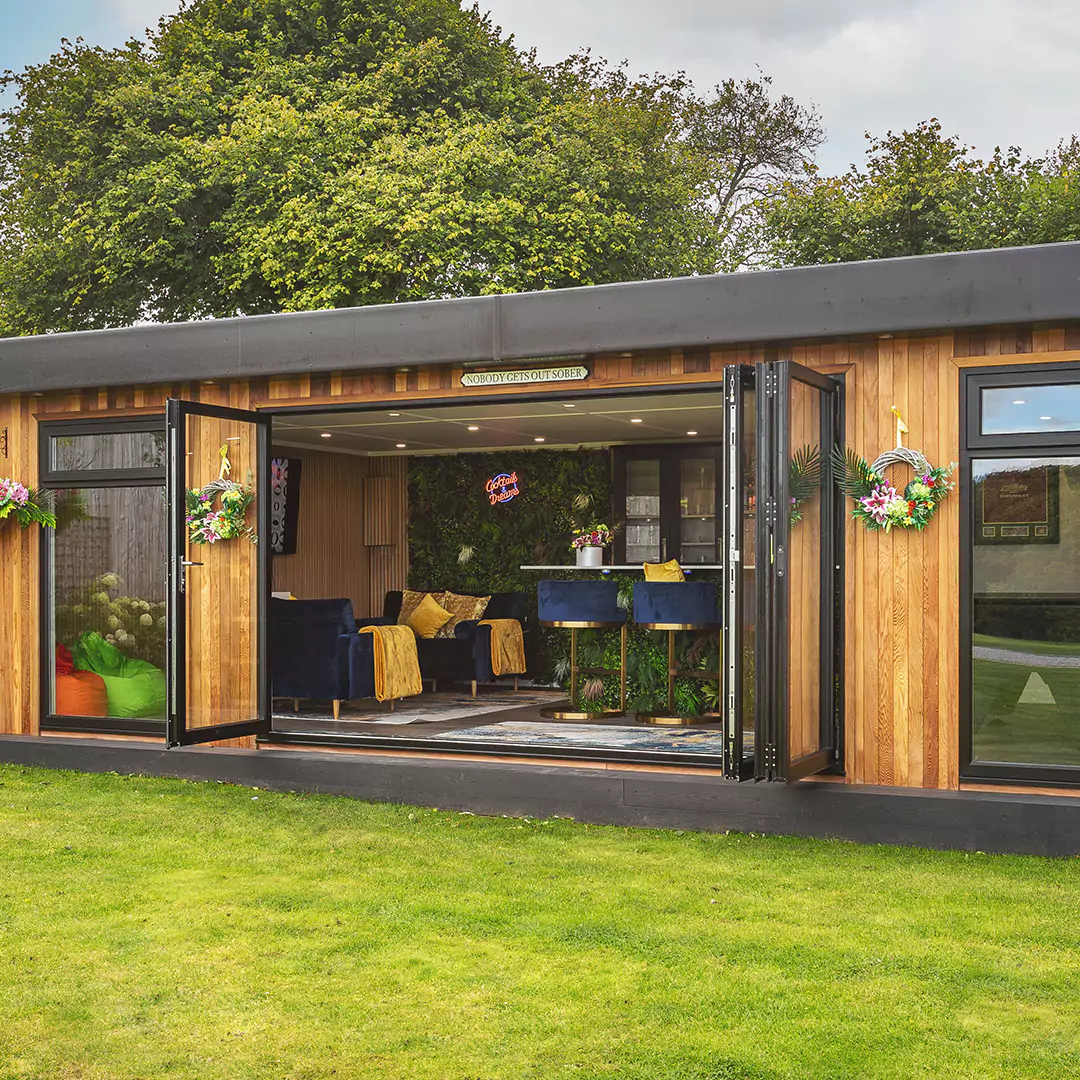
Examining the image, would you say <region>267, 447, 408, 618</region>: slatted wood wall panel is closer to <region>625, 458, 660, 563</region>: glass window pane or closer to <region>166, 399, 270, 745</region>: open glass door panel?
<region>625, 458, 660, 563</region>: glass window pane

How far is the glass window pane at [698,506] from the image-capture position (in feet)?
41.2

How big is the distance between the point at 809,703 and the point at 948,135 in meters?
18.1

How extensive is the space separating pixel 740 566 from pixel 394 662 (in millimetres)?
4742

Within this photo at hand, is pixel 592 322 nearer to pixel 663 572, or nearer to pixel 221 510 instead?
pixel 221 510

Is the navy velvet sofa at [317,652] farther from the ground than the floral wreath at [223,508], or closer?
closer

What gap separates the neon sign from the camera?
44.4 ft

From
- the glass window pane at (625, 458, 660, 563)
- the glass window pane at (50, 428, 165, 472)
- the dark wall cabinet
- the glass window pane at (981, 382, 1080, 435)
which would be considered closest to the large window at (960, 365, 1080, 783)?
the glass window pane at (981, 382, 1080, 435)

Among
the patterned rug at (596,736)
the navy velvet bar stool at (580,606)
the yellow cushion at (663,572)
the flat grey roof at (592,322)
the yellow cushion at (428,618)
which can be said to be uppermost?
the flat grey roof at (592,322)

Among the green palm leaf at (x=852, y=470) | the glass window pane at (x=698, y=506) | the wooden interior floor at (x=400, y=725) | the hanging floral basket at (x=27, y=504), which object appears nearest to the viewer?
the green palm leaf at (x=852, y=470)

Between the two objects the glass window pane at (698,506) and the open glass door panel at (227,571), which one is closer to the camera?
the open glass door panel at (227,571)

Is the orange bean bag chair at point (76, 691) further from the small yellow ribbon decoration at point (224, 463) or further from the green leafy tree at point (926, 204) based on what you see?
the green leafy tree at point (926, 204)

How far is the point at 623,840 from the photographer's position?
6.84 m

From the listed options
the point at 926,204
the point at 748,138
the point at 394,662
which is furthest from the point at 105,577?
the point at 748,138

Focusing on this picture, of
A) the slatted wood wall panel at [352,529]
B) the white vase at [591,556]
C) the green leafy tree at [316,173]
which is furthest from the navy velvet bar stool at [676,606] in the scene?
the green leafy tree at [316,173]
